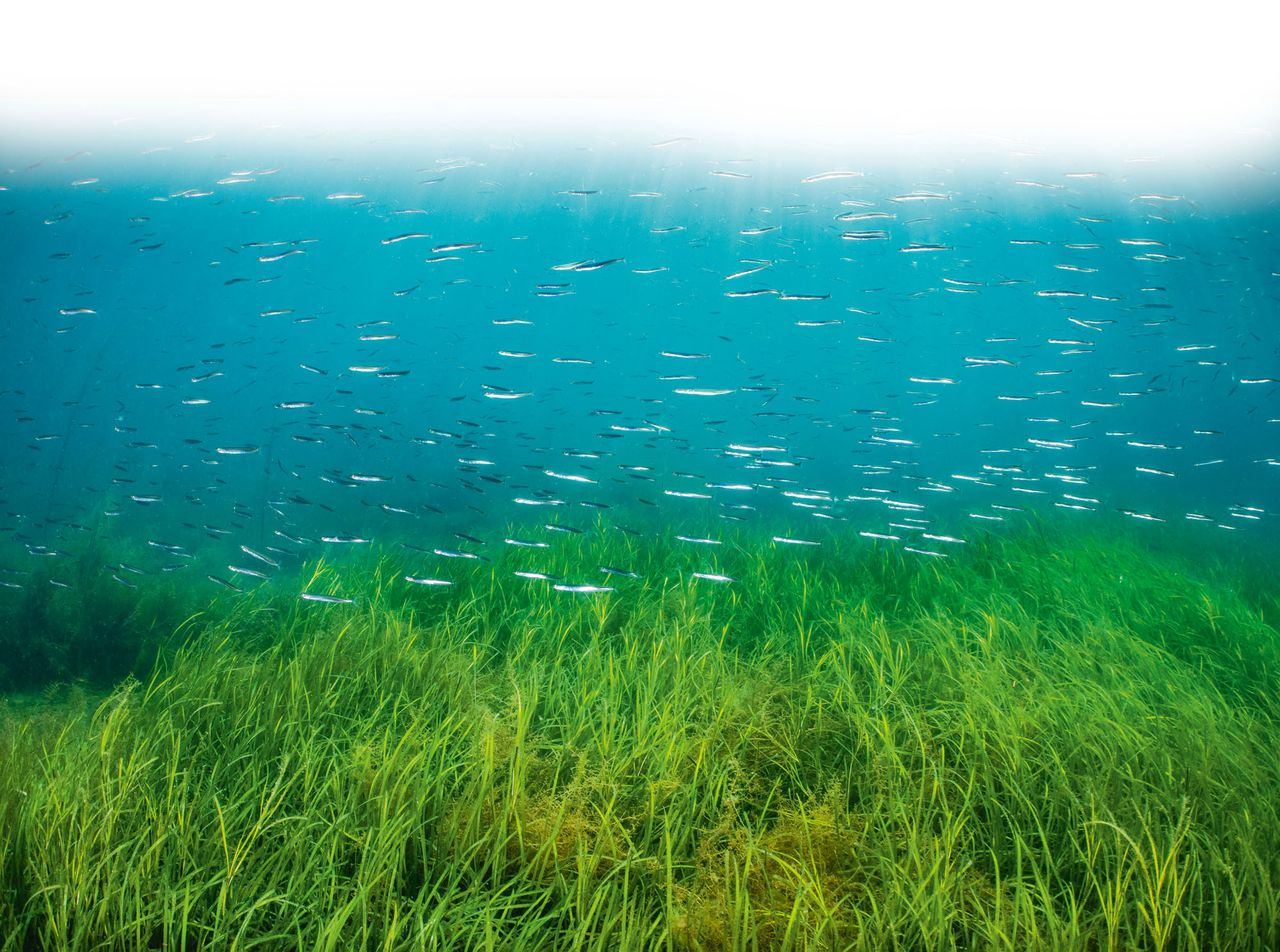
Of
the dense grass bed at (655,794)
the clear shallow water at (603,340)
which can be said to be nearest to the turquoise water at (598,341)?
the clear shallow water at (603,340)

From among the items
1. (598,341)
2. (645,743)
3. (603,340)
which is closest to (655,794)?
(645,743)

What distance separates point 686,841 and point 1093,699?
81.4 inches

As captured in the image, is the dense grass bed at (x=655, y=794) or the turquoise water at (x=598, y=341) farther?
the turquoise water at (x=598, y=341)

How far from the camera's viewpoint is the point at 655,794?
1.92 m

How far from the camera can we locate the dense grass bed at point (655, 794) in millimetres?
1512

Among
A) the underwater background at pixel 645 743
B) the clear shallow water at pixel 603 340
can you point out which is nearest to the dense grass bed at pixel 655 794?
the underwater background at pixel 645 743

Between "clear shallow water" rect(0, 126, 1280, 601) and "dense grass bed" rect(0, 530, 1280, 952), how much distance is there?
143 cm

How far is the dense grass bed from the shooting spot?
1.51 m

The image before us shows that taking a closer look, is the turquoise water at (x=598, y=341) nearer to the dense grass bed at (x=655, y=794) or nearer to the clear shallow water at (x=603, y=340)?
the clear shallow water at (x=603, y=340)

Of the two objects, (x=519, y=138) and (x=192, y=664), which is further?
(x=519, y=138)

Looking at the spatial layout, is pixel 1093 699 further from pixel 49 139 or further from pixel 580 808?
pixel 49 139

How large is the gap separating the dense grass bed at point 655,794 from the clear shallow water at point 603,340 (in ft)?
4.71

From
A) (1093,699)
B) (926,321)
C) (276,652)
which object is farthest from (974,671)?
(926,321)

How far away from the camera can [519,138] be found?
11.1 m
